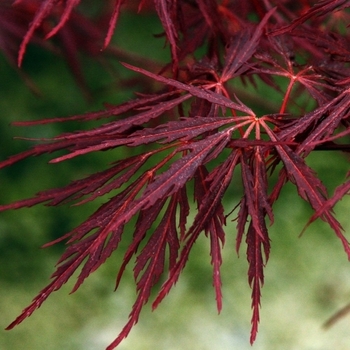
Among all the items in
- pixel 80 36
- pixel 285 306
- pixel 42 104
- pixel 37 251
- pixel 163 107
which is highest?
pixel 163 107

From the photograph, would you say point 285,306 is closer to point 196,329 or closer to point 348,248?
point 196,329

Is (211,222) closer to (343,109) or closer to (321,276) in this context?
(343,109)

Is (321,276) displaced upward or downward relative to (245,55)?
downward

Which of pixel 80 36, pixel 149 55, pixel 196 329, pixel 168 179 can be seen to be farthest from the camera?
pixel 149 55

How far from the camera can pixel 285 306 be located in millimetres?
1672

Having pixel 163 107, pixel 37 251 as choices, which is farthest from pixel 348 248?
pixel 37 251

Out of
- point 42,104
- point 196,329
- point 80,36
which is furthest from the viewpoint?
point 42,104

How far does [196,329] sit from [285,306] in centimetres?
30

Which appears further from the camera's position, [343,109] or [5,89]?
[5,89]

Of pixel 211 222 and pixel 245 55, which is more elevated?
pixel 245 55

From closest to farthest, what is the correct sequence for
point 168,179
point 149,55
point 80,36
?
point 168,179 < point 80,36 < point 149,55

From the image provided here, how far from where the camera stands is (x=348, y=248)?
0.57m

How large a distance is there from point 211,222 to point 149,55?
1810 mm

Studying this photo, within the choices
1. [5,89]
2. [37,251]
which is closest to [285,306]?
[37,251]
